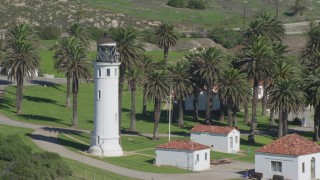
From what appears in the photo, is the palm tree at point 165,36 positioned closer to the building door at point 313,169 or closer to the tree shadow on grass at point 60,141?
the tree shadow on grass at point 60,141

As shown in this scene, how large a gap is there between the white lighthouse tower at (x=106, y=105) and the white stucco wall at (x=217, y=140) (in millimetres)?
12098

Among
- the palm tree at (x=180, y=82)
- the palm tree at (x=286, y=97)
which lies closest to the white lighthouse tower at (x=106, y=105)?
the palm tree at (x=180, y=82)

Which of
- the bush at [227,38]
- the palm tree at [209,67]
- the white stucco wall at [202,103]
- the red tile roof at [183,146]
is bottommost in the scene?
the red tile roof at [183,146]

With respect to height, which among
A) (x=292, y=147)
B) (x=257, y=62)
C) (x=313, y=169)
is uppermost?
(x=257, y=62)

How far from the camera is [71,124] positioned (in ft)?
366

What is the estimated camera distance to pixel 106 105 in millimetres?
95312

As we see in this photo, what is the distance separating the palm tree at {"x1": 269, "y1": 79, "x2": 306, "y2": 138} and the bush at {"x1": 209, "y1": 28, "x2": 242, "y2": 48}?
86.1m

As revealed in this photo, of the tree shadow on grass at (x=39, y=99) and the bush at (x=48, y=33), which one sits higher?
the bush at (x=48, y=33)

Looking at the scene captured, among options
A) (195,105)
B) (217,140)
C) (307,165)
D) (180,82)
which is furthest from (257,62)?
(307,165)

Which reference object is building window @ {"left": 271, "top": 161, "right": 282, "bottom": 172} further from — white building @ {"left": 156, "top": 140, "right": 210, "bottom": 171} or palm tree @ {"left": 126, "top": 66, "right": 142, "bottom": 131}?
palm tree @ {"left": 126, "top": 66, "right": 142, "bottom": 131}

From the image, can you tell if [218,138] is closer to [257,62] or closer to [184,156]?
[184,156]

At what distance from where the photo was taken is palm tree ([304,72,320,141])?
11386cm

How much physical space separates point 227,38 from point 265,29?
6267cm

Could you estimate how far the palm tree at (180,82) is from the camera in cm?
11756
